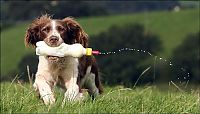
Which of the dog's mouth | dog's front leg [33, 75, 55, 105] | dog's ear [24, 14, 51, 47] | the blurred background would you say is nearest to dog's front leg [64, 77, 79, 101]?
dog's front leg [33, 75, 55, 105]

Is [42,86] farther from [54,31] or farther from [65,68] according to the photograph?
[54,31]

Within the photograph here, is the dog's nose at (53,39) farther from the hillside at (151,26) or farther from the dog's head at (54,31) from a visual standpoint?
the hillside at (151,26)

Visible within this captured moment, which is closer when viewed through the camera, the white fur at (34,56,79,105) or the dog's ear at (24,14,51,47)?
the white fur at (34,56,79,105)

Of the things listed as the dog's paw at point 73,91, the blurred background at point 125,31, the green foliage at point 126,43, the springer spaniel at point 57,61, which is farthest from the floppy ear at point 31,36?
the green foliage at point 126,43

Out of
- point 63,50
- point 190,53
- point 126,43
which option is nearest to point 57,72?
point 63,50

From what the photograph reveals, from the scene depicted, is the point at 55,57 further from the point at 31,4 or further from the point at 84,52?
the point at 31,4

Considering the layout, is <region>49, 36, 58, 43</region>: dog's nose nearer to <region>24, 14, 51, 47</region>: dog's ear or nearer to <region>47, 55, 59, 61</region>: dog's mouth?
<region>47, 55, 59, 61</region>: dog's mouth

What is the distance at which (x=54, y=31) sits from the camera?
6703 millimetres

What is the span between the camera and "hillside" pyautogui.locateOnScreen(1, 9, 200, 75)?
5512cm

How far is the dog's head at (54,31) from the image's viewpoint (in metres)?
6.78

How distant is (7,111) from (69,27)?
281 cm

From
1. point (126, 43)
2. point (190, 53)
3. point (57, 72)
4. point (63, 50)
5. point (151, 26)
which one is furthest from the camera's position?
point (151, 26)

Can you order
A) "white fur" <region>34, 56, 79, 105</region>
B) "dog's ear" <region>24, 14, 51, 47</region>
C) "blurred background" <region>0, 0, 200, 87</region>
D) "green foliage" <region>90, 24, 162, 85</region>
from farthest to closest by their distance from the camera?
"blurred background" <region>0, 0, 200, 87</region> → "green foliage" <region>90, 24, 162, 85</region> → "dog's ear" <region>24, 14, 51, 47</region> → "white fur" <region>34, 56, 79, 105</region>

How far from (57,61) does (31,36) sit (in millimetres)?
721
